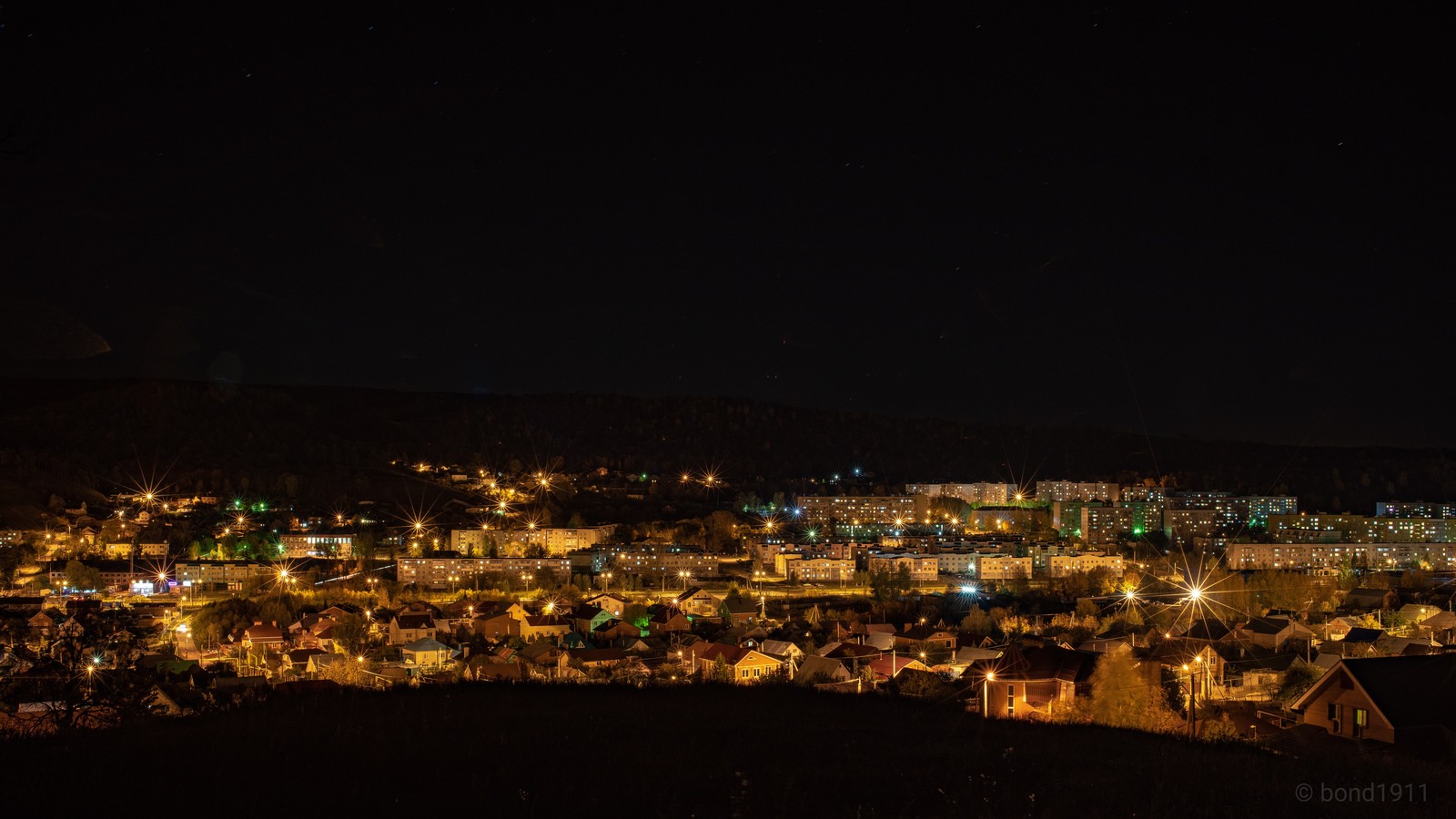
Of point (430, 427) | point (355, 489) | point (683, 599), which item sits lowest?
point (683, 599)

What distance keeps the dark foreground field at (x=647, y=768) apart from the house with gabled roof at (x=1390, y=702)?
346 centimetres

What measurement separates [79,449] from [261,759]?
6024 cm

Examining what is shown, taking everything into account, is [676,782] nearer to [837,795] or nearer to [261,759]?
[837,795]

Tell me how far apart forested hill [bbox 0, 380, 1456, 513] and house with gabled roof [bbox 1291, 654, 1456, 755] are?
5000 centimetres

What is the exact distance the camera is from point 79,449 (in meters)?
56.5

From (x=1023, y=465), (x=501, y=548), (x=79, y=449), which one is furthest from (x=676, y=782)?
(x=1023, y=465)

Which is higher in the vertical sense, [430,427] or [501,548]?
[430,427]

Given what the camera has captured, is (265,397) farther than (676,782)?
Yes

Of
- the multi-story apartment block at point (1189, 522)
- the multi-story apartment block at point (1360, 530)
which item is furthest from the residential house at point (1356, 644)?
the multi-story apartment block at point (1189, 522)

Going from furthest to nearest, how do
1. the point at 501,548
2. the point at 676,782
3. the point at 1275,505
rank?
the point at 1275,505
the point at 501,548
the point at 676,782

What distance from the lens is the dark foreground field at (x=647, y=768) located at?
443 cm

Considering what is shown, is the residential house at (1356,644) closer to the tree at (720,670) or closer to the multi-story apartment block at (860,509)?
the tree at (720,670)

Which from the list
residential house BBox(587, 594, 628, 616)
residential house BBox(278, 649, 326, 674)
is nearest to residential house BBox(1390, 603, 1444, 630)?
residential house BBox(587, 594, 628, 616)

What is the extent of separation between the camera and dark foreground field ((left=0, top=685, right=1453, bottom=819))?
443 centimetres
